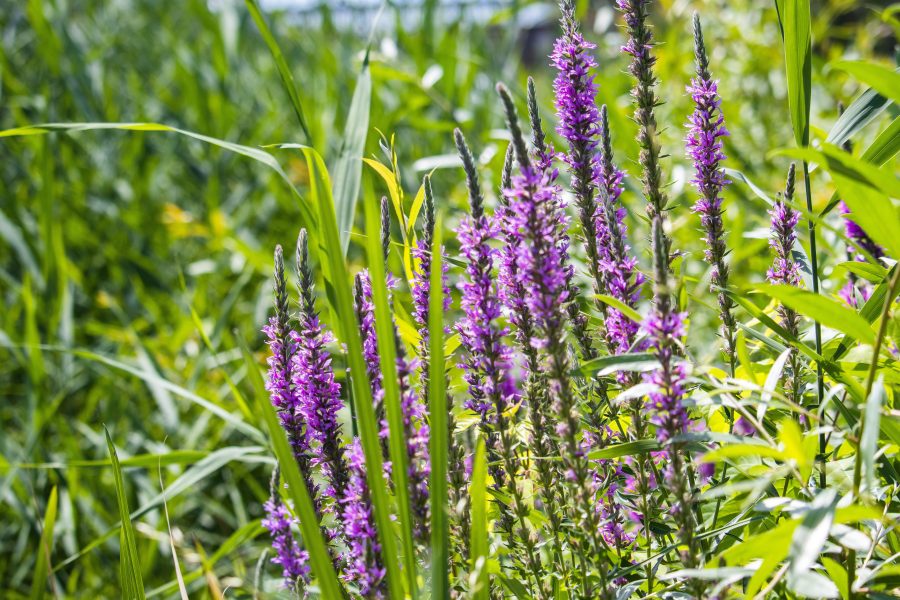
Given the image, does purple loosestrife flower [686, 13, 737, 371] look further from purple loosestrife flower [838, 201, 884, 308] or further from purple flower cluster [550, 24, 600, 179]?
purple loosestrife flower [838, 201, 884, 308]

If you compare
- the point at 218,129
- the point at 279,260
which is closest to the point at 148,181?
the point at 218,129

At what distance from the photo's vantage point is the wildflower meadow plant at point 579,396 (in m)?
1.05

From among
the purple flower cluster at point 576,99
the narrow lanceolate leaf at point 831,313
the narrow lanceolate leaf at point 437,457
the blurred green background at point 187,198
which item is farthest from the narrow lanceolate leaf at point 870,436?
the blurred green background at point 187,198

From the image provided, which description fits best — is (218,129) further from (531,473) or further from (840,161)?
(840,161)

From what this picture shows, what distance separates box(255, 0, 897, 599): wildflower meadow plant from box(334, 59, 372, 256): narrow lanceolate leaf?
22 centimetres

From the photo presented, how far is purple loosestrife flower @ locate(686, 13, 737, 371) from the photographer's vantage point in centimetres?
140

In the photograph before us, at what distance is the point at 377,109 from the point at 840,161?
12.2 feet

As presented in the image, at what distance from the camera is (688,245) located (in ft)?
12.3

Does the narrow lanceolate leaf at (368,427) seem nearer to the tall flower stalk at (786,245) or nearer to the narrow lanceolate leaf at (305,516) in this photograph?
the narrow lanceolate leaf at (305,516)

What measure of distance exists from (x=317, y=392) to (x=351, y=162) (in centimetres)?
58

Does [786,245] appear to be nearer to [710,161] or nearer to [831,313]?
[710,161]

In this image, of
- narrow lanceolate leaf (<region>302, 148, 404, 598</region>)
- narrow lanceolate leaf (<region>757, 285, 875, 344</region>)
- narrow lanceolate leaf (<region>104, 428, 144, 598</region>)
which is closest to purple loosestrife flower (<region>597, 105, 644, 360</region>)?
narrow lanceolate leaf (<region>757, 285, 875, 344</region>)

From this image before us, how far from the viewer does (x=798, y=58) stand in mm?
1319

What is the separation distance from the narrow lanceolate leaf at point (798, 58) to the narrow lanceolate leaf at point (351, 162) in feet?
2.48
